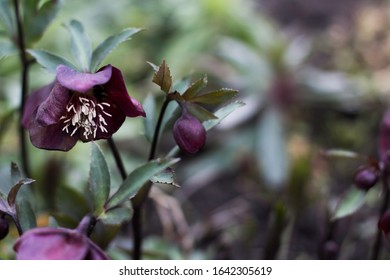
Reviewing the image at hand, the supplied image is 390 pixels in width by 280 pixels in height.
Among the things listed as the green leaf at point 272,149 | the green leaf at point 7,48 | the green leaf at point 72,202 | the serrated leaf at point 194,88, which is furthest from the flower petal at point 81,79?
the green leaf at point 272,149

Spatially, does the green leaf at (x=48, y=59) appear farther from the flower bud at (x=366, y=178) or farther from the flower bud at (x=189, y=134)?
the flower bud at (x=366, y=178)

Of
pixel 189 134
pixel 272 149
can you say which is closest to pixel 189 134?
pixel 189 134

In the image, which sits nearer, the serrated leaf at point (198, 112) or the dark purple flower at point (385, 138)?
the serrated leaf at point (198, 112)

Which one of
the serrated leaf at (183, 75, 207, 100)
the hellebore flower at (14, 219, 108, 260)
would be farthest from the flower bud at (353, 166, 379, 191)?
the hellebore flower at (14, 219, 108, 260)

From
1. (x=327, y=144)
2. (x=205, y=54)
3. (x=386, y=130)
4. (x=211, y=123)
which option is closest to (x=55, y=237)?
(x=211, y=123)

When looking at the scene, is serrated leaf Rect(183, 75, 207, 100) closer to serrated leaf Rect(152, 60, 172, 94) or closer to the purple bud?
serrated leaf Rect(152, 60, 172, 94)
